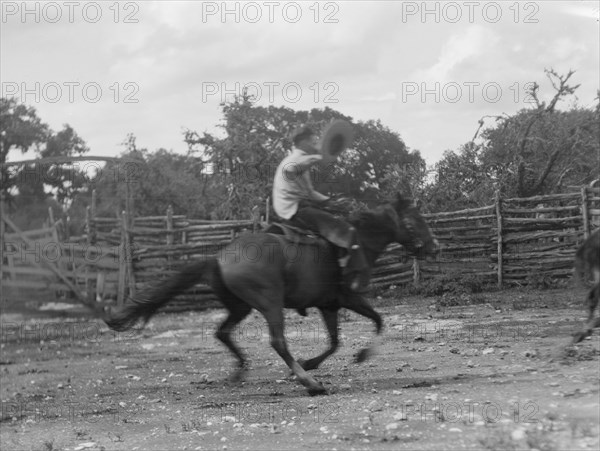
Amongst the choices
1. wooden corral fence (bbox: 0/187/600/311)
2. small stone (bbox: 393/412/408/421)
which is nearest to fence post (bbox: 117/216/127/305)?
wooden corral fence (bbox: 0/187/600/311)

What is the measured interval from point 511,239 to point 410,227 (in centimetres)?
961

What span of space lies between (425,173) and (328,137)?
5.21 metres

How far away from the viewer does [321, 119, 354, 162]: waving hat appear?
26.6ft

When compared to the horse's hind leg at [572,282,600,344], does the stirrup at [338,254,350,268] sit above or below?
above

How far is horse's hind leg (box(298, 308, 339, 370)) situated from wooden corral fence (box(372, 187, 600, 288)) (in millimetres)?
7939

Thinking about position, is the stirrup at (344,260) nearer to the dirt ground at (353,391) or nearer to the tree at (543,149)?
the dirt ground at (353,391)

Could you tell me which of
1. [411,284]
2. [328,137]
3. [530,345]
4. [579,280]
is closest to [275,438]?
[328,137]

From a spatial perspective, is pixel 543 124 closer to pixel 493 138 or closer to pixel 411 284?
pixel 493 138

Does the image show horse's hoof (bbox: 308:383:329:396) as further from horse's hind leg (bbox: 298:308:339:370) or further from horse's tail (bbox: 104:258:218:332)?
horse's tail (bbox: 104:258:218:332)

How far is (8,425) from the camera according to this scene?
9383mm

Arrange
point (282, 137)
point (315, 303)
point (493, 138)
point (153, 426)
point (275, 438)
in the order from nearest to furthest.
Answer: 1. point (275, 438)
2. point (153, 426)
3. point (315, 303)
4. point (493, 138)
5. point (282, 137)

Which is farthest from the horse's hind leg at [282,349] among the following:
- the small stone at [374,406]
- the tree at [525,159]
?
the tree at [525,159]

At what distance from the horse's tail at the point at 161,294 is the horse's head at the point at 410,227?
220 cm

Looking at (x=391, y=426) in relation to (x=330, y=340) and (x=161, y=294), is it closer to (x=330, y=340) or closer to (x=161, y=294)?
(x=330, y=340)
